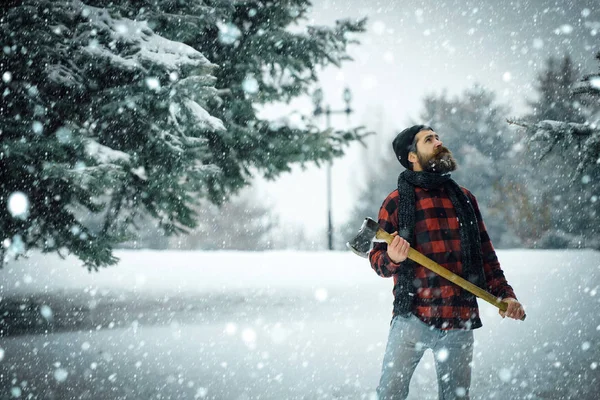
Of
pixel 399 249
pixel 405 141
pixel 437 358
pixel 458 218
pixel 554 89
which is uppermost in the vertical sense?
pixel 554 89

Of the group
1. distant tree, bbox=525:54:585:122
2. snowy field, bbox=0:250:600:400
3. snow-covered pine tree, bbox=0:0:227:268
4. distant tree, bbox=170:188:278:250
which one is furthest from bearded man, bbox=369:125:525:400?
distant tree, bbox=170:188:278:250

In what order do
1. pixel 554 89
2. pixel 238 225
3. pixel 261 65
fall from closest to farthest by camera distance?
pixel 261 65 → pixel 554 89 → pixel 238 225

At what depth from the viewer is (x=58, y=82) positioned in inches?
178

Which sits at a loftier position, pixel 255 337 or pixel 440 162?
pixel 440 162

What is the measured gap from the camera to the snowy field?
12.0ft

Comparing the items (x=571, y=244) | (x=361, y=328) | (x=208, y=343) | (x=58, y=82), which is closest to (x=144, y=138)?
(x=58, y=82)

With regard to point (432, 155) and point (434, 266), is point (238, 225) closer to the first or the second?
point (432, 155)

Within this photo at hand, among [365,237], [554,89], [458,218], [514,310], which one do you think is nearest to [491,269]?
[514,310]

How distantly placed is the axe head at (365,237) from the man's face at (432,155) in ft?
1.54

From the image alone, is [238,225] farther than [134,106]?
Yes

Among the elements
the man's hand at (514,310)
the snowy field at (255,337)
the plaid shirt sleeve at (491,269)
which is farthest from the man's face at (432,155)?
the snowy field at (255,337)

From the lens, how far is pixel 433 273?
2203 millimetres

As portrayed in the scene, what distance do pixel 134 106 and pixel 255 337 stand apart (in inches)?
122

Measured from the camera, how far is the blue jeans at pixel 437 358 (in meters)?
2.09
